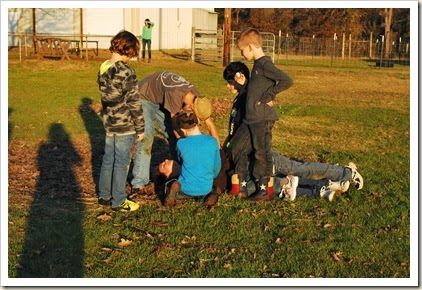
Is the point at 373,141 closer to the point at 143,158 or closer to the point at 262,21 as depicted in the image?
the point at 143,158

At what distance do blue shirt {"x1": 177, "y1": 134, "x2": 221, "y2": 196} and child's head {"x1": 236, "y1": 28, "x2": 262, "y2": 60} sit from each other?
1037mm

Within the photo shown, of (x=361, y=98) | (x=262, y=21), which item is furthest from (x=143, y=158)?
(x=262, y=21)

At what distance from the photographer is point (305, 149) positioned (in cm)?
1021

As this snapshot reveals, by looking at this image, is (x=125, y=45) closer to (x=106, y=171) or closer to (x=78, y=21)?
(x=106, y=171)

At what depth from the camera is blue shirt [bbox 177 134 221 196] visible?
6.53 metres

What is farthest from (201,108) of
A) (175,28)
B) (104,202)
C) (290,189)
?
(175,28)

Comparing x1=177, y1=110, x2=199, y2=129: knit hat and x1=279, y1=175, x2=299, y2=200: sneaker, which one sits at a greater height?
x1=177, y1=110, x2=199, y2=129: knit hat

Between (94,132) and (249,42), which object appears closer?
(249,42)

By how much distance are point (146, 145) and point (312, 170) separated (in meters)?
2.05

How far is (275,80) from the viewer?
6.58 meters

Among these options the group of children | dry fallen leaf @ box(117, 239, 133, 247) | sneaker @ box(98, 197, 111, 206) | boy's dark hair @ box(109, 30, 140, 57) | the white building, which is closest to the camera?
dry fallen leaf @ box(117, 239, 133, 247)

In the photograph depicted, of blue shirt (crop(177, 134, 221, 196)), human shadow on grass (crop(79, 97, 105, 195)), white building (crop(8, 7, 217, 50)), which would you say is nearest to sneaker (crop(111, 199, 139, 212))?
blue shirt (crop(177, 134, 221, 196))

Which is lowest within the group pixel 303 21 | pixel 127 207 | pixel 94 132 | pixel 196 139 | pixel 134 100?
pixel 127 207

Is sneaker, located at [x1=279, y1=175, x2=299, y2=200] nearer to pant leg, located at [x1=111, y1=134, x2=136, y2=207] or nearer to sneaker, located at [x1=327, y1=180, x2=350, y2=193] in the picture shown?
sneaker, located at [x1=327, y1=180, x2=350, y2=193]
